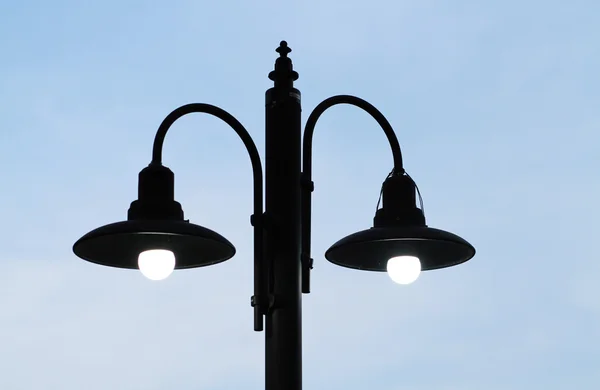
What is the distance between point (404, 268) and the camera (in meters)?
6.51

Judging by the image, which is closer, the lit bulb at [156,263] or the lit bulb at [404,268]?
the lit bulb at [156,263]

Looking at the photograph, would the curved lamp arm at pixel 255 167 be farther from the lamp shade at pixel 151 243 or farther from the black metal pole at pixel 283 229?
the lamp shade at pixel 151 243

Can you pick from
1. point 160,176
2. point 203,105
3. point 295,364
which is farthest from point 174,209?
point 295,364

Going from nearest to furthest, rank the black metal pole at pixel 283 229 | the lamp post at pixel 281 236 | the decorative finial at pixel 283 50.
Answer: the black metal pole at pixel 283 229 < the lamp post at pixel 281 236 < the decorative finial at pixel 283 50

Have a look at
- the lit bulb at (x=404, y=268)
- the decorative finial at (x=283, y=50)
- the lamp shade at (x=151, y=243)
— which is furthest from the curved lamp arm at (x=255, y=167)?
the lit bulb at (x=404, y=268)

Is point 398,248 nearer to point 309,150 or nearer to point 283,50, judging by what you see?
point 309,150

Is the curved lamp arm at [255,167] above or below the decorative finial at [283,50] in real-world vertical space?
below

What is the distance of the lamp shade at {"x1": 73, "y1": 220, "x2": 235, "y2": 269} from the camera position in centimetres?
586

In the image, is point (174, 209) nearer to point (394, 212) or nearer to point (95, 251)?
point (95, 251)

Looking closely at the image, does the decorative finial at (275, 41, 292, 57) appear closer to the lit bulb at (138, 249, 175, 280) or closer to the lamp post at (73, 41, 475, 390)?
the lamp post at (73, 41, 475, 390)

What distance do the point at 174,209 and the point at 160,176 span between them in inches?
8.9

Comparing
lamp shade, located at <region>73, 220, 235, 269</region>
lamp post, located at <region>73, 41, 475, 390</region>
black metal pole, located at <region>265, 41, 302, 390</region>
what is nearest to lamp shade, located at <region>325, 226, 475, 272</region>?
lamp post, located at <region>73, 41, 475, 390</region>

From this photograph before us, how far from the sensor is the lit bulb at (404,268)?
6.51 meters

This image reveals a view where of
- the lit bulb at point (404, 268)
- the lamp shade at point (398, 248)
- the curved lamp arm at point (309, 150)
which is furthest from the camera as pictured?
the lit bulb at point (404, 268)
